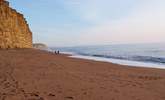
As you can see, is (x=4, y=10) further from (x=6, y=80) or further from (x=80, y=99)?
(x=80, y=99)

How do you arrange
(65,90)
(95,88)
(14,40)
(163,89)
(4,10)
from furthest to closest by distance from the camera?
(14,40) < (4,10) < (163,89) < (95,88) < (65,90)

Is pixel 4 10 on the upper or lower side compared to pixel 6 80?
upper

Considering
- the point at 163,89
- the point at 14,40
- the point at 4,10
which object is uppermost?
the point at 4,10

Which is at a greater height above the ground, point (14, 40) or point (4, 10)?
point (4, 10)

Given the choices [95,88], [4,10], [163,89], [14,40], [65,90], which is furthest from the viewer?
[14,40]

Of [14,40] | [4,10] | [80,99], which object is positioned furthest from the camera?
[14,40]

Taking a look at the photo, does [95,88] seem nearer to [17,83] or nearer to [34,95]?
[34,95]

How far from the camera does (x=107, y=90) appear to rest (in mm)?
6637

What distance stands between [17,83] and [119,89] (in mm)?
3542

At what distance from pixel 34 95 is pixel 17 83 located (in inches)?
63.3

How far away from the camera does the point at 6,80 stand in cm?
738

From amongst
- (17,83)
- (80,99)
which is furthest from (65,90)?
(17,83)

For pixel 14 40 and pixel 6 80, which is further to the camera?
pixel 14 40

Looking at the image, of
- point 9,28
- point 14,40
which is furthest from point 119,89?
point 14,40
